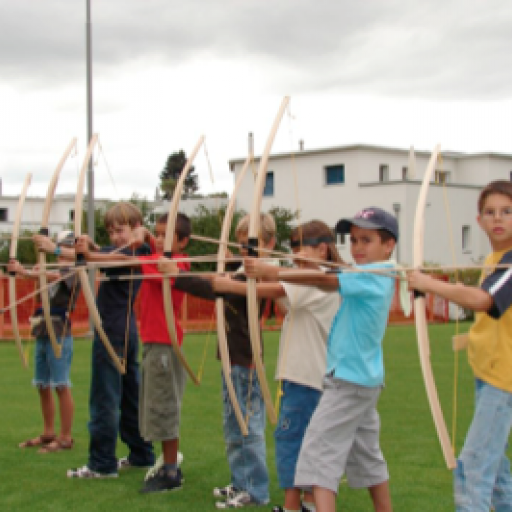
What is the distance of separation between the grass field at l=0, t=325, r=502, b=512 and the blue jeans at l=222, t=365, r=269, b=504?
0.71 ft

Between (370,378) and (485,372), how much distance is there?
60cm

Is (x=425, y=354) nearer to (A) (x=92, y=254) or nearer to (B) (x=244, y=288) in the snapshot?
(B) (x=244, y=288)

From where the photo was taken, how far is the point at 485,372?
4125mm

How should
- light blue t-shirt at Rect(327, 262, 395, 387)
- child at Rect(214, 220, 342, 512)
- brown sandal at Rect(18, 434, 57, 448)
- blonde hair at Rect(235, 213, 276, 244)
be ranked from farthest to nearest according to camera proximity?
brown sandal at Rect(18, 434, 57, 448), blonde hair at Rect(235, 213, 276, 244), child at Rect(214, 220, 342, 512), light blue t-shirt at Rect(327, 262, 395, 387)

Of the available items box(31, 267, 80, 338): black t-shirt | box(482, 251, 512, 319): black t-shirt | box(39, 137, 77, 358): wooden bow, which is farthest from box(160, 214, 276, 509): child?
box(31, 267, 80, 338): black t-shirt

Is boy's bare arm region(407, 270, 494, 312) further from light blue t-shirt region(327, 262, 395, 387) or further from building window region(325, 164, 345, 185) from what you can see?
building window region(325, 164, 345, 185)

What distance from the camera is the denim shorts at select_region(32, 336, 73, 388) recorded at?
7.24 m

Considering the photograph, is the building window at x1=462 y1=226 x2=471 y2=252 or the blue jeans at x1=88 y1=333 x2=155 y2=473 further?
the building window at x1=462 y1=226 x2=471 y2=252

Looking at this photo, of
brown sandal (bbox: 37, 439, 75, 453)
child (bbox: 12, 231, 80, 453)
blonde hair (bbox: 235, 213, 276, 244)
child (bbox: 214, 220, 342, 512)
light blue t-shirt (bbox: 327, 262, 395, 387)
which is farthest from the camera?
child (bbox: 12, 231, 80, 453)

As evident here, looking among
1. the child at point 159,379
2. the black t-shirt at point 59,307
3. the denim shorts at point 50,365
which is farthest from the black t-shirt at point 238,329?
the denim shorts at point 50,365

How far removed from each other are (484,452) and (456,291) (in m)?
0.86

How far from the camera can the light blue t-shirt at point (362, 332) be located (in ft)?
14.1

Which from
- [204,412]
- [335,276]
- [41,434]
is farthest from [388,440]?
[335,276]

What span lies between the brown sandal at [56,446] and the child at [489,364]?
4.06 m
